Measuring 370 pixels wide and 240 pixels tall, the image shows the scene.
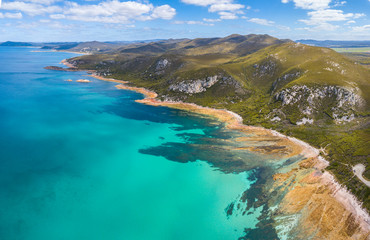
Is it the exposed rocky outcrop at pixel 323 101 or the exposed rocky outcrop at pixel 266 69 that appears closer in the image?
the exposed rocky outcrop at pixel 323 101

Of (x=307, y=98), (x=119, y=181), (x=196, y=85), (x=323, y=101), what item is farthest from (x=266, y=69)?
(x=119, y=181)

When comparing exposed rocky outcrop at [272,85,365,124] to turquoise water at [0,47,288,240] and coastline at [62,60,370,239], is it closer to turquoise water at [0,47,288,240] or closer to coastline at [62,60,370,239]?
coastline at [62,60,370,239]

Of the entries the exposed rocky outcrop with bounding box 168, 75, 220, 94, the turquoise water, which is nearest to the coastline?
the turquoise water

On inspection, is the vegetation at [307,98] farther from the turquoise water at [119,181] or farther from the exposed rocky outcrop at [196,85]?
the turquoise water at [119,181]

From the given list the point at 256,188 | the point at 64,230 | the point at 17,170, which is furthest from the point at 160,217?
the point at 17,170

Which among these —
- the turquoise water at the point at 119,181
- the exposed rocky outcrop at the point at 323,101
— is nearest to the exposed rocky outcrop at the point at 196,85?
the turquoise water at the point at 119,181

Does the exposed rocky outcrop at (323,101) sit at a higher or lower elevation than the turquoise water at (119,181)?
higher

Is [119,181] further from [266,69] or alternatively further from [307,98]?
[266,69]

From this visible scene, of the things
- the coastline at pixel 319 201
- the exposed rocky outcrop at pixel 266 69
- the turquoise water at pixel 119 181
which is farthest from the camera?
the exposed rocky outcrop at pixel 266 69

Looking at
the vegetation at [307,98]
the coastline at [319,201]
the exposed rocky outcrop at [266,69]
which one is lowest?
the coastline at [319,201]
